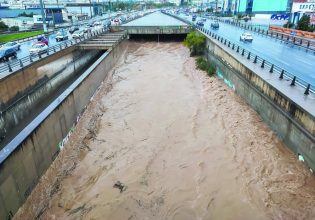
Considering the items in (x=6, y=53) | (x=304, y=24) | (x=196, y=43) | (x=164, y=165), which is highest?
(x=304, y=24)

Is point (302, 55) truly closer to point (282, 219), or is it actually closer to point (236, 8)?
point (282, 219)

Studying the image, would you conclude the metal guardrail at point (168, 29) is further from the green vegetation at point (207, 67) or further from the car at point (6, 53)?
the car at point (6, 53)

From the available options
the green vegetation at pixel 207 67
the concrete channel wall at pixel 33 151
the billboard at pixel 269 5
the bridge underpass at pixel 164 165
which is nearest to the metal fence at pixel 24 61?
the bridge underpass at pixel 164 165

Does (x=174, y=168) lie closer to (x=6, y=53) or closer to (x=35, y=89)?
(x=35, y=89)

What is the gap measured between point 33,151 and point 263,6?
122 meters

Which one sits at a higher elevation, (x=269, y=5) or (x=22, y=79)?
(x=269, y=5)

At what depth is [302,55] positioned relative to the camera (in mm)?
32562

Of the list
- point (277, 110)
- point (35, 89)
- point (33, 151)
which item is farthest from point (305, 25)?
point (33, 151)

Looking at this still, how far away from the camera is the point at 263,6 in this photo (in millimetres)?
116625

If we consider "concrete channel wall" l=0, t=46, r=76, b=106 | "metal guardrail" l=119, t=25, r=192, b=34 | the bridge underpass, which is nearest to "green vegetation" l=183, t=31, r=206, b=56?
"metal guardrail" l=119, t=25, r=192, b=34

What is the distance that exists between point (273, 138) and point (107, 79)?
72.3 ft

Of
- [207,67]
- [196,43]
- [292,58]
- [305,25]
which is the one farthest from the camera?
[305,25]

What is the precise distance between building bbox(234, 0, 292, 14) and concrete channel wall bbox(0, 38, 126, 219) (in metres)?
103

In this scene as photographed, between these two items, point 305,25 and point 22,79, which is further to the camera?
point 305,25
